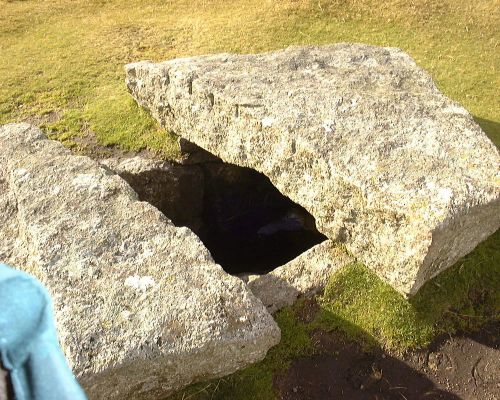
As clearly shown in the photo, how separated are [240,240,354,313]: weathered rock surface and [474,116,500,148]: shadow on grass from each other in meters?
3.49

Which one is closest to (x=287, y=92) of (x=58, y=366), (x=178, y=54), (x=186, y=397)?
(x=186, y=397)

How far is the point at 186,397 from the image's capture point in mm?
4555

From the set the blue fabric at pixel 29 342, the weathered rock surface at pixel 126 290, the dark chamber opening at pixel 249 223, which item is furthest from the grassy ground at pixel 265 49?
the blue fabric at pixel 29 342

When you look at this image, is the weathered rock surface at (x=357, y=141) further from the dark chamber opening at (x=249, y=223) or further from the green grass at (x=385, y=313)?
the dark chamber opening at (x=249, y=223)

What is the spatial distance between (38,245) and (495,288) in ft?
14.8

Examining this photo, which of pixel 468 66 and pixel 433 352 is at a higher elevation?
pixel 468 66

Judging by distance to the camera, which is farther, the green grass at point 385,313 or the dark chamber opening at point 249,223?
the dark chamber opening at point 249,223

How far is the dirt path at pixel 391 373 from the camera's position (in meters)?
Result: 4.84

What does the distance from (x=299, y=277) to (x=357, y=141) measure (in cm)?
144

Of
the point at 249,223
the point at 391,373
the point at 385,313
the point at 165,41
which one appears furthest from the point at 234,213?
the point at 165,41

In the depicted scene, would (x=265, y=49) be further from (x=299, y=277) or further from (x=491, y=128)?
(x=299, y=277)

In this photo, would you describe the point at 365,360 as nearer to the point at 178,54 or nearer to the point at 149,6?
the point at 178,54

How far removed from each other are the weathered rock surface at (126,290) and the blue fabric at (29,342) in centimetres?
254

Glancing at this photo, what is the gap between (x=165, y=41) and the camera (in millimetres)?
10375
